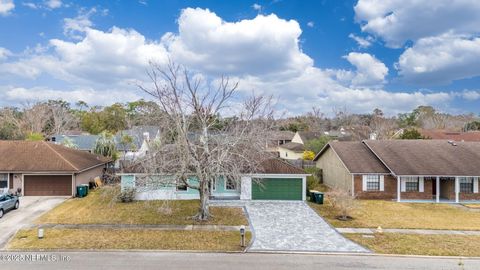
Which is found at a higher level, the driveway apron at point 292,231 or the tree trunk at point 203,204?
the tree trunk at point 203,204

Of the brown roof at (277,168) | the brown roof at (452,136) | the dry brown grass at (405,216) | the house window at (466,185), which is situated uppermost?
the brown roof at (452,136)

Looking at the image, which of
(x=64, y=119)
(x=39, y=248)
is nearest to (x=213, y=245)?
(x=39, y=248)

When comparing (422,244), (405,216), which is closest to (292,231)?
(422,244)

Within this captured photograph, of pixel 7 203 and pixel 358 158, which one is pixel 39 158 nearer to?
pixel 7 203

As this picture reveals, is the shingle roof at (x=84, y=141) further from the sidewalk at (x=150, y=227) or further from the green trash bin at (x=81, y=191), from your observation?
the sidewalk at (x=150, y=227)

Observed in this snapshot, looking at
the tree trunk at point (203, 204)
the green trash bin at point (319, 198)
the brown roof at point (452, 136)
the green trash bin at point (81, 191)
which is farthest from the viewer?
the brown roof at point (452, 136)

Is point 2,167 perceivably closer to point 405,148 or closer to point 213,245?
point 213,245

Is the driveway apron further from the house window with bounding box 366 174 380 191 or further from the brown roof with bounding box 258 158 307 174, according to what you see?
the house window with bounding box 366 174 380 191

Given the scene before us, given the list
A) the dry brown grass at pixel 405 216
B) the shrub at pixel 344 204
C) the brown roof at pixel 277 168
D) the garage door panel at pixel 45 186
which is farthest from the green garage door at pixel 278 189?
the garage door panel at pixel 45 186
